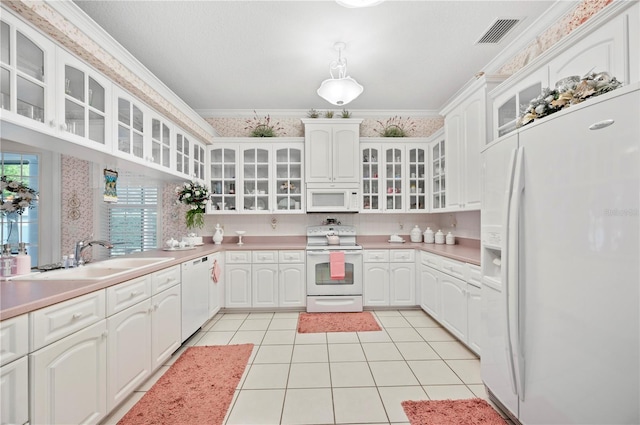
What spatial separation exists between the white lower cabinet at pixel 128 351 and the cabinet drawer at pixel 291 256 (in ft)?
5.73

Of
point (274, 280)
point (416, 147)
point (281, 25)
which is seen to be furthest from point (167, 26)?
point (416, 147)

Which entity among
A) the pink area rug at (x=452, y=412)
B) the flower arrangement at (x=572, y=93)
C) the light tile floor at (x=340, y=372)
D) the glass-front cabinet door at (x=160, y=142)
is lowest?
the light tile floor at (x=340, y=372)

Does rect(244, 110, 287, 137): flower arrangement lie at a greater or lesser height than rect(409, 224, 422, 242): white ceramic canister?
greater

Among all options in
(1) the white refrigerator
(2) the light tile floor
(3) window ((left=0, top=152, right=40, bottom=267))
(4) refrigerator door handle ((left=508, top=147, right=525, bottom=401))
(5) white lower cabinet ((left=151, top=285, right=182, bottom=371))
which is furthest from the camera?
(5) white lower cabinet ((left=151, top=285, right=182, bottom=371))

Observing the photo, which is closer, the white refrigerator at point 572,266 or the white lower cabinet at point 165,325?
the white refrigerator at point 572,266

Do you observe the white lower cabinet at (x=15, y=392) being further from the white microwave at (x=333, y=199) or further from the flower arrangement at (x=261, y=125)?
the flower arrangement at (x=261, y=125)

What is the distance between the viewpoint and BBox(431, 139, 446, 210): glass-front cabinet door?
3.56 m

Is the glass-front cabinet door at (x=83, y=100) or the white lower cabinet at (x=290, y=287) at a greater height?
the glass-front cabinet door at (x=83, y=100)

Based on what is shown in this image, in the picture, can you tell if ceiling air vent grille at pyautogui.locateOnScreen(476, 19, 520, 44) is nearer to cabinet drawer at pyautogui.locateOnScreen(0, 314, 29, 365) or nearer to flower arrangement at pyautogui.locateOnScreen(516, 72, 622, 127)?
flower arrangement at pyautogui.locateOnScreen(516, 72, 622, 127)

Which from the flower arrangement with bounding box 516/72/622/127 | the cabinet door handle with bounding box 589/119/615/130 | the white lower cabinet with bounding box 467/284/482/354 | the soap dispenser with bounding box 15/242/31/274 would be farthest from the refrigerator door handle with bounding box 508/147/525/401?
the soap dispenser with bounding box 15/242/31/274

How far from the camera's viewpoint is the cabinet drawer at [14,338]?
3.48ft

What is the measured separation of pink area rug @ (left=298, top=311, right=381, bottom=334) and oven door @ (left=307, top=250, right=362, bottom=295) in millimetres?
269

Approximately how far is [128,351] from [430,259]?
298cm

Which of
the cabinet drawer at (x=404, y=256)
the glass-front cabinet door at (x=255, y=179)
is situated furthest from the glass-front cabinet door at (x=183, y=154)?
the cabinet drawer at (x=404, y=256)
